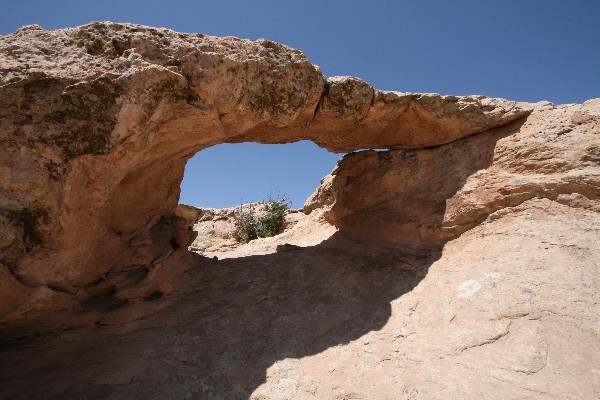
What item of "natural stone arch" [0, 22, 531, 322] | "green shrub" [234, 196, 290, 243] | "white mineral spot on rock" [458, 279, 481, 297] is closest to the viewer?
"natural stone arch" [0, 22, 531, 322]

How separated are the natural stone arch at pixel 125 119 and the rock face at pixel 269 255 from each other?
2 cm

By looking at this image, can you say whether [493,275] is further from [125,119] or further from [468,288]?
[125,119]

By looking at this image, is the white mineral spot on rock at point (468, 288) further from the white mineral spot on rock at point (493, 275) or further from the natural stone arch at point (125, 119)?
the natural stone arch at point (125, 119)

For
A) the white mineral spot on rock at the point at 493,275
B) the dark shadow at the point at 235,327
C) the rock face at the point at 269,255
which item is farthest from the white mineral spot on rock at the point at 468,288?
the dark shadow at the point at 235,327

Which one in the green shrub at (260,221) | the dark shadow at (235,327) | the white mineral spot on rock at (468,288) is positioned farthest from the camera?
the green shrub at (260,221)

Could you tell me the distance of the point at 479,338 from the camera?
387 centimetres

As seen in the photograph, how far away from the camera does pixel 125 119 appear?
385 centimetres

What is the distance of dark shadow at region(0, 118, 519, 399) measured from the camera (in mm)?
3908

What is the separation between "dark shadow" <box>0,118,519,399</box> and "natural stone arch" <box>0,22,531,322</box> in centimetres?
65

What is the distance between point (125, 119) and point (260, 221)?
8.52 metres

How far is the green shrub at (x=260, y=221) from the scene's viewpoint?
12060 millimetres

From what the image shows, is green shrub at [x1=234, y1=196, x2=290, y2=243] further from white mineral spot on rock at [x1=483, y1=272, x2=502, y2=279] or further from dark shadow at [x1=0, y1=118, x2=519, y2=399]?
white mineral spot on rock at [x1=483, y1=272, x2=502, y2=279]

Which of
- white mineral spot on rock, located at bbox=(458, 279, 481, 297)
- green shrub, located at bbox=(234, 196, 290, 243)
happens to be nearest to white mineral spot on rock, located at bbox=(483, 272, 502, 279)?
white mineral spot on rock, located at bbox=(458, 279, 481, 297)

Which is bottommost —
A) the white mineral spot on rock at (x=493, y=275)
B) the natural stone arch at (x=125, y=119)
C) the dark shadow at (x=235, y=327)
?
the dark shadow at (x=235, y=327)
